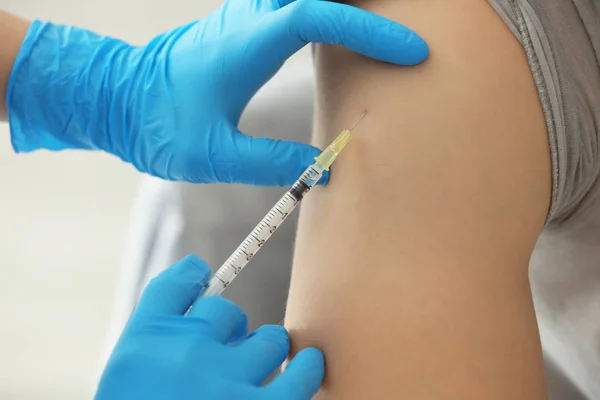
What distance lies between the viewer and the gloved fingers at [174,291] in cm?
72

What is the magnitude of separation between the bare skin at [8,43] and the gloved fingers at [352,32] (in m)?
0.46

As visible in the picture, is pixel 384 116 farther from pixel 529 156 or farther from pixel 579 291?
pixel 579 291

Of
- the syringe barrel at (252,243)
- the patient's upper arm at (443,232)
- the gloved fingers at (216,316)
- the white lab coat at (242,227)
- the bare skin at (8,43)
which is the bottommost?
the white lab coat at (242,227)

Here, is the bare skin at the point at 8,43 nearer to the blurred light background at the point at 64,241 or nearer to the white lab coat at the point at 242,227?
the white lab coat at the point at 242,227

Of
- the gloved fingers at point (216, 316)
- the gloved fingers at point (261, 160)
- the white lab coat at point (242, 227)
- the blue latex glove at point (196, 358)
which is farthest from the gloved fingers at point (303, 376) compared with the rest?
the white lab coat at point (242, 227)

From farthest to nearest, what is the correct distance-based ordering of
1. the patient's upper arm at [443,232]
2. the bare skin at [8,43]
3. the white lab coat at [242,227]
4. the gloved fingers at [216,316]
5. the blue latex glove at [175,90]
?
the white lab coat at [242,227]
the bare skin at [8,43]
the blue latex glove at [175,90]
the gloved fingers at [216,316]
the patient's upper arm at [443,232]

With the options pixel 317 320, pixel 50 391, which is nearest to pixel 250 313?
pixel 317 320

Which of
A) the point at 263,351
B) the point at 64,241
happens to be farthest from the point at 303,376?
the point at 64,241

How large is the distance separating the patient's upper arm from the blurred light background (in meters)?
1.30

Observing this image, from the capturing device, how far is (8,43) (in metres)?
0.92

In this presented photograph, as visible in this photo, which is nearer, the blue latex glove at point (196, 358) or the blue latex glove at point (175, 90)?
the blue latex glove at point (196, 358)

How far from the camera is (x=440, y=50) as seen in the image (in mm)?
627

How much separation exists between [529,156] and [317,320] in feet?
0.96

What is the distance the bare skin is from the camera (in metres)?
0.91
